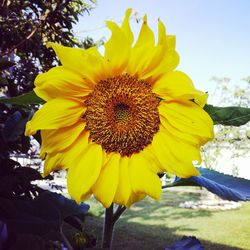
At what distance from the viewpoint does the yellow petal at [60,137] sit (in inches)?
14.3

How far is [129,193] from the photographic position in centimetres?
37

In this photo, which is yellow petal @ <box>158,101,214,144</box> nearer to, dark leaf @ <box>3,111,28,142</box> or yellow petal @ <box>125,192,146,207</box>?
yellow petal @ <box>125,192,146,207</box>

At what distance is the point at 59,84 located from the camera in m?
0.36

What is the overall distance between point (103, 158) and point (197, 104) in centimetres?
11

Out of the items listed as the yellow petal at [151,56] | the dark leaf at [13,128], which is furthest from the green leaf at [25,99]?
the dark leaf at [13,128]

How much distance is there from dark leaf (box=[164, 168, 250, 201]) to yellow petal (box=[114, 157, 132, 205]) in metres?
0.09

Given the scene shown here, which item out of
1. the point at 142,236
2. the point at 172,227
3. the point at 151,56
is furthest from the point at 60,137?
the point at 172,227

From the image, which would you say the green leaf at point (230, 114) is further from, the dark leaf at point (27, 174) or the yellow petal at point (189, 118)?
the dark leaf at point (27, 174)

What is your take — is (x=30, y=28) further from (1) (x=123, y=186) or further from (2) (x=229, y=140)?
(2) (x=229, y=140)

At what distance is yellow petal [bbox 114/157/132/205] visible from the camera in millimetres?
363

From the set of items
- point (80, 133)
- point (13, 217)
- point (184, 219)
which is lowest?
point (184, 219)

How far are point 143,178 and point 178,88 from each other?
0.09 meters

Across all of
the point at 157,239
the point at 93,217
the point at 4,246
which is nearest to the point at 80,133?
the point at 4,246

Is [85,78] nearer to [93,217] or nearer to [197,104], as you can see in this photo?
[197,104]
